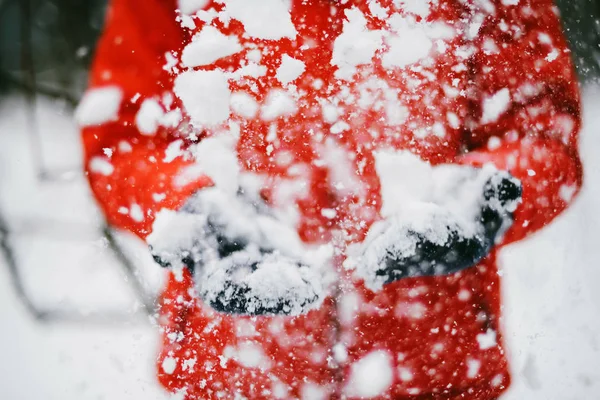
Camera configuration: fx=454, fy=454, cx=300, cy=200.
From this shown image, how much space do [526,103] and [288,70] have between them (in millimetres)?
241

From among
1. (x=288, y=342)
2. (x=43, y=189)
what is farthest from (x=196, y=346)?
(x=43, y=189)

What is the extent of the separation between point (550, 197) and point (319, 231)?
267 millimetres

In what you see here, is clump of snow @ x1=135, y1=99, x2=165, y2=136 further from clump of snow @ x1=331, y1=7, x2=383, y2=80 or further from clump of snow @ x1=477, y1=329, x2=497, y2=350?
clump of snow @ x1=477, y1=329, x2=497, y2=350

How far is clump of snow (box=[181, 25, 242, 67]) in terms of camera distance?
1.29ft

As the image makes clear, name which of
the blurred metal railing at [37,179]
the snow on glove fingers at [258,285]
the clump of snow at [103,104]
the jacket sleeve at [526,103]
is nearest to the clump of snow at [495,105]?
the jacket sleeve at [526,103]

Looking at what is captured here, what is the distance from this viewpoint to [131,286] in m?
0.62

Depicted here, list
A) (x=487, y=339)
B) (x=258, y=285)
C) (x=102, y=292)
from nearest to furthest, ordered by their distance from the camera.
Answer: (x=258, y=285) < (x=487, y=339) < (x=102, y=292)

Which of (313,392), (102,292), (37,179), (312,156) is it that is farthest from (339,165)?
(37,179)

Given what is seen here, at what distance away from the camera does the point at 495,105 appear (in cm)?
43

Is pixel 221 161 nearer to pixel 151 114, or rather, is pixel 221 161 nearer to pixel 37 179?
pixel 151 114

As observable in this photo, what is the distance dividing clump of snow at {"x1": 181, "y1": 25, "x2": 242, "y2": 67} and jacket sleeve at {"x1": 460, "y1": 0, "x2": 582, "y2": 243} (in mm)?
220

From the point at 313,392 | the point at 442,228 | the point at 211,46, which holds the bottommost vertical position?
the point at 313,392

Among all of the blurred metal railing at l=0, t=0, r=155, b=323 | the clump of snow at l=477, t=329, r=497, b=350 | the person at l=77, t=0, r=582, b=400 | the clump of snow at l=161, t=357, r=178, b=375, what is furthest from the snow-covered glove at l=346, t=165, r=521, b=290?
the blurred metal railing at l=0, t=0, r=155, b=323

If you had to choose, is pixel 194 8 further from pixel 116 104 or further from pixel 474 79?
pixel 474 79
